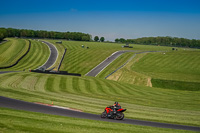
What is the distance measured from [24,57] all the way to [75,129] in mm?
84570

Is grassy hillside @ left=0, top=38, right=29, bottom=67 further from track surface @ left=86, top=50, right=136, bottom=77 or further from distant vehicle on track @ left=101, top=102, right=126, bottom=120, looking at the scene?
distant vehicle on track @ left=101, top=102, right=126, bottom=120

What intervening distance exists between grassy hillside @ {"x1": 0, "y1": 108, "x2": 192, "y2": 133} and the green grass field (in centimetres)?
23

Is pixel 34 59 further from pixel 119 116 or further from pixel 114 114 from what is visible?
pixel 119 116

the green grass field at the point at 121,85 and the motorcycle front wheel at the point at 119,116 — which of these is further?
the green grass field at the point at 121,85

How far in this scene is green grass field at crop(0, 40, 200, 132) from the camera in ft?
94.9

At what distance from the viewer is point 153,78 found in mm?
64312

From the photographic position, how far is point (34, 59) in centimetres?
9419

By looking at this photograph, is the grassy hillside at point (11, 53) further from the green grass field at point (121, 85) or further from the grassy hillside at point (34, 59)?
the green grass field at point (121, 85)

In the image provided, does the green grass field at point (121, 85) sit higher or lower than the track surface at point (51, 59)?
lower

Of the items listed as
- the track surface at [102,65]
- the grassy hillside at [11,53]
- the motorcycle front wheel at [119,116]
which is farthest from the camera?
the grassy hillside at [11,53]

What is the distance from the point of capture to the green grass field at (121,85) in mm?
28922

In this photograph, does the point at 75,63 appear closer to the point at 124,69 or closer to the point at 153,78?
the point at 124,69

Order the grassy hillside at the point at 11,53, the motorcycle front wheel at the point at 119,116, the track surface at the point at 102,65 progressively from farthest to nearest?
the grassy hillside at the point at 11,53 → the track surface at the point at 102,65 → the motorcycle front wheel at the point at 119,116

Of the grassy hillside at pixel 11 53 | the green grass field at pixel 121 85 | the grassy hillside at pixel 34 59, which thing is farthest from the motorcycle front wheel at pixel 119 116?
the grassy hillside at pixel 11 53
